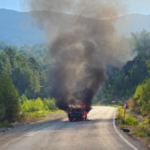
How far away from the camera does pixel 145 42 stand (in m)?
105

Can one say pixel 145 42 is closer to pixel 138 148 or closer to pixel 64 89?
pixel 64 89

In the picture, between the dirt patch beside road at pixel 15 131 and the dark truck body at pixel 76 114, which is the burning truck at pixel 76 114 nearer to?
the dark truck body at pixel 76 114

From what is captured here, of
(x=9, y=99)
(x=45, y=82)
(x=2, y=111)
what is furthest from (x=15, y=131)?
(x=45, y=82)

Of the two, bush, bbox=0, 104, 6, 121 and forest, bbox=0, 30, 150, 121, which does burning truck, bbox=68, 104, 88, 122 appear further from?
bush, bbox=0, 104, 6, 121

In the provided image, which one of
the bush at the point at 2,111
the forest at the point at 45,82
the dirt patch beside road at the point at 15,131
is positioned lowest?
the dirt patch beside road at the point at 15,131

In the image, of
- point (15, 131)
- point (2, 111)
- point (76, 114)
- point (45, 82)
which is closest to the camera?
point (15, 131)

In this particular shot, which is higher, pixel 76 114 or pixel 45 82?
pixel 45 82

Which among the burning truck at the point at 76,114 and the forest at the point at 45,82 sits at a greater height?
the forest at the point at 45,82

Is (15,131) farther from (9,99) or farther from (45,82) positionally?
(45,82)

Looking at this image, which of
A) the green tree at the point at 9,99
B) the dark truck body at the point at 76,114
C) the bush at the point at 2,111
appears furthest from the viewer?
the dark truck body at the point at 76,114

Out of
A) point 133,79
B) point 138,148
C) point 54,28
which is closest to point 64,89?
point 54,28

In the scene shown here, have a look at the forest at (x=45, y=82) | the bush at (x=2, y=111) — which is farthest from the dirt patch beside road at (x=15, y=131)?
the forest at (x=45, y=82)

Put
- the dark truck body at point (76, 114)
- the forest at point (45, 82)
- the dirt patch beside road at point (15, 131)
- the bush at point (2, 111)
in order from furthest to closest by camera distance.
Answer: the dark truck body at point (76, 114) → the forest at point (45, 82) → the bush at point (2, 111) → the dirt patch beside road at point (15, 131)

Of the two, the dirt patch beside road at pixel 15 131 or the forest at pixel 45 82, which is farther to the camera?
the forest at pixel 45 82
